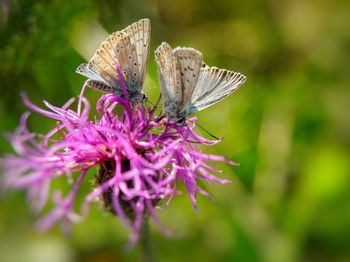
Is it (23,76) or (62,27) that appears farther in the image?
(23,76)

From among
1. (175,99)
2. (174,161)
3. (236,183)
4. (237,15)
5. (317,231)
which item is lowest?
(317,231)

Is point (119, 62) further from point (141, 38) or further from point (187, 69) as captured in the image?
point (187, 69)

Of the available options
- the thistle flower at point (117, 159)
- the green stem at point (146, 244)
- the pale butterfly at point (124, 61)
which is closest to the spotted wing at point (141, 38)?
the pale butterfly at point (124, 61)

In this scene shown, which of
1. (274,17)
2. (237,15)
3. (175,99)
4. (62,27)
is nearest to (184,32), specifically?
(237,15)

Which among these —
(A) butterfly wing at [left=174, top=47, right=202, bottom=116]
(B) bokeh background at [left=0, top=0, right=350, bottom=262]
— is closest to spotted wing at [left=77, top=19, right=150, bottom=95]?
(A) butterfly wing at [left=174, top=47, right=202, bottom=116]

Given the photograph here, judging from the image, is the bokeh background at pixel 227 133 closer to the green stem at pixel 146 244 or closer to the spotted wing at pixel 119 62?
the spotted wing at pixel 119 62

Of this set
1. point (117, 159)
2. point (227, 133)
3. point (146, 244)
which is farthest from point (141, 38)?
point (227, 133)

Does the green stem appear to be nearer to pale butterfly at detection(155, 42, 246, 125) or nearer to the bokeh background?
pale butterfly at detection(155, 42, 246, 125)

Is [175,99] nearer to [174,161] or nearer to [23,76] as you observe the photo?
[174,161]
